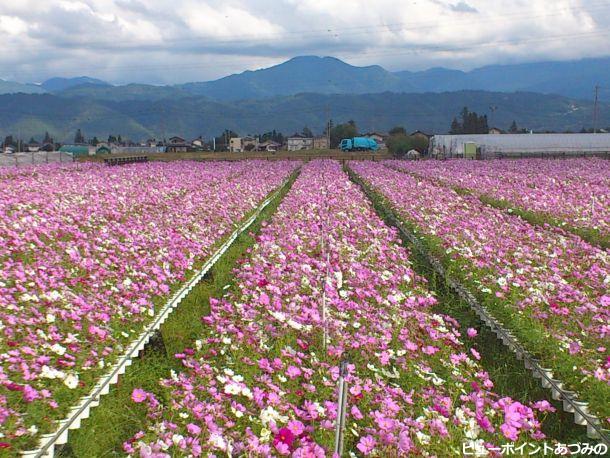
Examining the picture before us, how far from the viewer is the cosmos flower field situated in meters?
5.18

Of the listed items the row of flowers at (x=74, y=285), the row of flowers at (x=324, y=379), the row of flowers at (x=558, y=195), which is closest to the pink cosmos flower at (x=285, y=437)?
the row of flowers at (x=324, y=379)

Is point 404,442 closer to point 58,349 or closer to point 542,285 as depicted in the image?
point 58,349

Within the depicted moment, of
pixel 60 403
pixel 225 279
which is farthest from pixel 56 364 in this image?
pixel 225 279

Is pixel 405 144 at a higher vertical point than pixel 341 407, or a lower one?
lower

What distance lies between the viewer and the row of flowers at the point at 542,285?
705cm

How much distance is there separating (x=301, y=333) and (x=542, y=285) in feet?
11.4

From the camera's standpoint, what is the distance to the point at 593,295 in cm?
939

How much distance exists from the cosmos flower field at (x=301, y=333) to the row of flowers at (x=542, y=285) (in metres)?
0.03

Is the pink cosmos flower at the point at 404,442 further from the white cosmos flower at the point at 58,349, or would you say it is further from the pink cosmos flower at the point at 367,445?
the white cosmos flower at the point at 58,349

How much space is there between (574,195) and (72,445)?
20946 mm

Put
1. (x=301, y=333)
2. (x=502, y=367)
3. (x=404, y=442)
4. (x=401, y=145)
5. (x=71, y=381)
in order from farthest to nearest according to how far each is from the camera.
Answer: (x=401, y=145), (x=502, y=367), (x=301, y=333), (x=71, y=381), (x=404, y=442)

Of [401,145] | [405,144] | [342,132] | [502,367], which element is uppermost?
[342,132]

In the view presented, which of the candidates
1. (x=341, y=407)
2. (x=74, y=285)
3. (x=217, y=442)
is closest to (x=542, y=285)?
(x=341, y=407)

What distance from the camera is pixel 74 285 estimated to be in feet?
28.9
